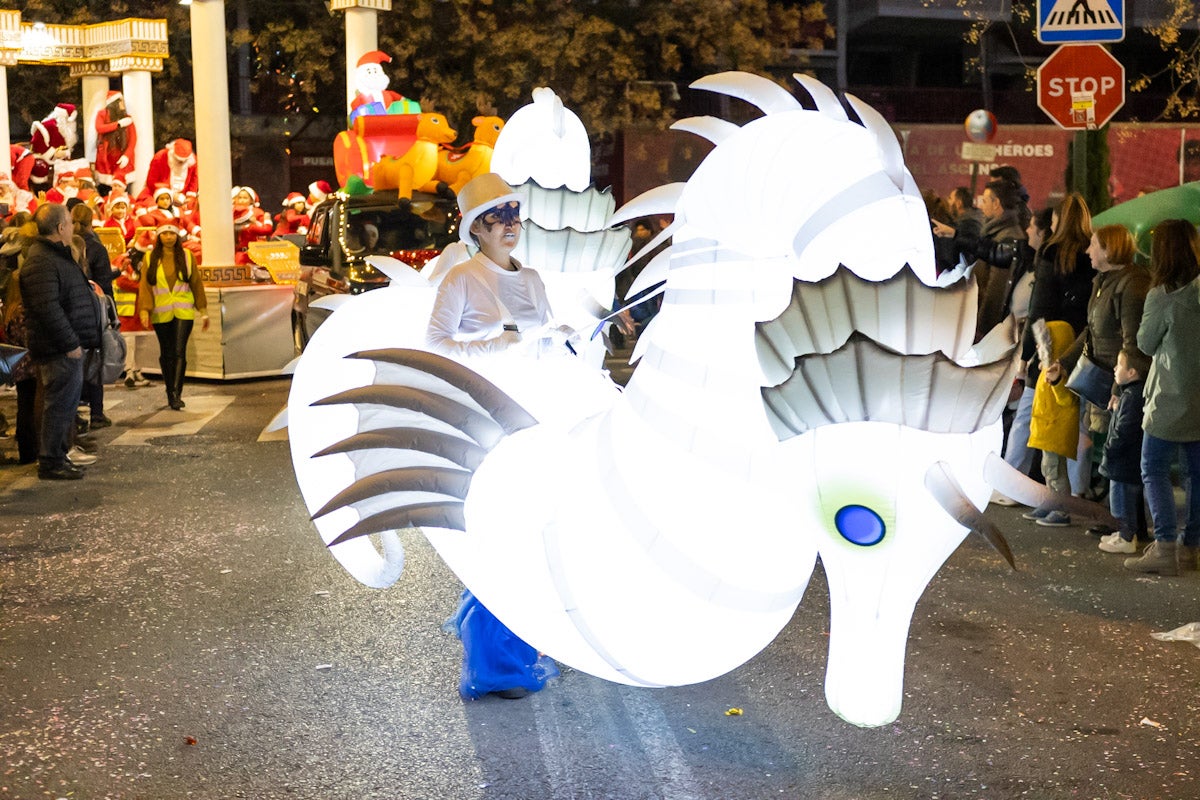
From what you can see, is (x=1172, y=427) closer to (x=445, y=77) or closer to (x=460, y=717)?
(x=460, y=717)

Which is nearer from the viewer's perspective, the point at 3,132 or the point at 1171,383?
the point at 1171,383

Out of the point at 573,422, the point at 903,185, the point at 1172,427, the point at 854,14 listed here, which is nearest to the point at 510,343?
the point at 573,422

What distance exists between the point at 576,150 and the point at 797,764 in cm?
280

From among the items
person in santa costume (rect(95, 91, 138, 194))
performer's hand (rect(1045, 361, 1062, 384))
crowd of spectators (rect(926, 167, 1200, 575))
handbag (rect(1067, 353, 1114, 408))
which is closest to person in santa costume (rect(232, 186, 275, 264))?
person in santa costume (rect(95, 91, 138, 194))

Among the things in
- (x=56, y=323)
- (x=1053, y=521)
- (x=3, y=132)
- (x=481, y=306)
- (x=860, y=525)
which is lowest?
(x=1053, y=521)

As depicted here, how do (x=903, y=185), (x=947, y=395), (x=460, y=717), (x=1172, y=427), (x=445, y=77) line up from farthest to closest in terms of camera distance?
1. (x=445, y=77)
2. (x=1172, y=427)
3. (x=460, y=717)
4. (x=903, y=185)
5. (x=947, y=395)

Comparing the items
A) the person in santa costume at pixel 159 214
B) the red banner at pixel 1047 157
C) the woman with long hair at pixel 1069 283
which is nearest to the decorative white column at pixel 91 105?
the person in santa costume at pixel 159 214

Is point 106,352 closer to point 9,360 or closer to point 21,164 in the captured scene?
point 9,360

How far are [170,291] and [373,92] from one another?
5.22 metres

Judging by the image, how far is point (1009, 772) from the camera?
4465 mm

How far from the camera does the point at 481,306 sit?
15.8 feet

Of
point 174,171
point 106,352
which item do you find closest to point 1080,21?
point 106,352

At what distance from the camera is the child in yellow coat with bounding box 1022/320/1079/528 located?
25.9ft

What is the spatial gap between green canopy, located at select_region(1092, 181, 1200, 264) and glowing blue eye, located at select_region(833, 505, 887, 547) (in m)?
6.87
